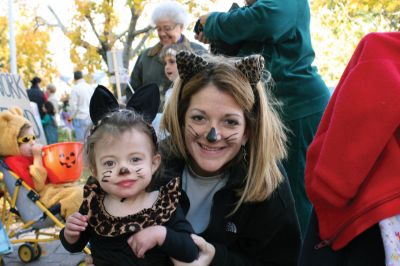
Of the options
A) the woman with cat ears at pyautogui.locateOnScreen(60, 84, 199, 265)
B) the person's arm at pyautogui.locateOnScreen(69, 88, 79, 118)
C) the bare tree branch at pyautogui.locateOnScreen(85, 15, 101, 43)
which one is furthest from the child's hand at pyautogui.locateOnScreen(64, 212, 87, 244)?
the bare tree branch at pyautogui.locateOnScreen(85, 15, 101, 43)

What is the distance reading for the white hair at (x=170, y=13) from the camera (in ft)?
12.5

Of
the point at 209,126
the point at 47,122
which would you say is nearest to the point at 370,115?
the point at 209,126

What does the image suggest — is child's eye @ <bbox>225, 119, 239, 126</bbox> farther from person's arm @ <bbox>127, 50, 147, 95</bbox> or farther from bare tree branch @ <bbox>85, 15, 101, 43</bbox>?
bare tree branch @ <bbox>85, 15, 101, 43</bbox>

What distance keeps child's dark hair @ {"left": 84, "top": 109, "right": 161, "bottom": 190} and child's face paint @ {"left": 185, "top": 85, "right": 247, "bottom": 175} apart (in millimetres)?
174

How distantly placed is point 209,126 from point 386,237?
2.61ft

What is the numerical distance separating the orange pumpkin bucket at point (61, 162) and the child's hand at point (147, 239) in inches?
84.5

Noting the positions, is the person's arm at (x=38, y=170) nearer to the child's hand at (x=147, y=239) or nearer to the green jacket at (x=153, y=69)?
the green jacket at (x=153, y=69)

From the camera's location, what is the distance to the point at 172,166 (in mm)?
1939

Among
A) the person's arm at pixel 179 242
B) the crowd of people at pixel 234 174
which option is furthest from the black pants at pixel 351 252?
the person's arm at pixel 179 242

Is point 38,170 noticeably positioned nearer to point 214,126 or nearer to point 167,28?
point 167,28

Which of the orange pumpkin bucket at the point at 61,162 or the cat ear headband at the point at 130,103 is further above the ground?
the cat ear headband at the point at 130,103

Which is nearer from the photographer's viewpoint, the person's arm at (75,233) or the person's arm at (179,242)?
the person's arm at (179,242)

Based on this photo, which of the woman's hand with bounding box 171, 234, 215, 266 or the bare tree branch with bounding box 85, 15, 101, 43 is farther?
the bare tree branch with bounding box 85, 15, 101, 43

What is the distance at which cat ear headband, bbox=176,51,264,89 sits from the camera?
178 centimetres
